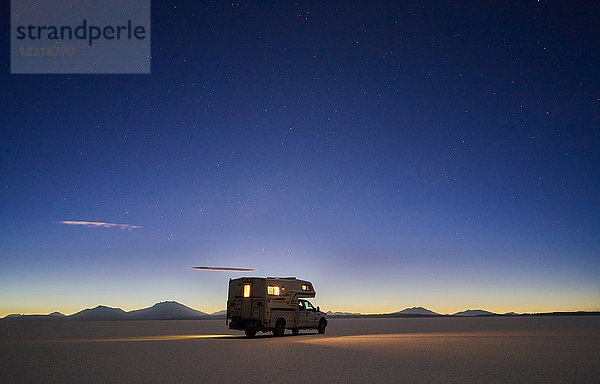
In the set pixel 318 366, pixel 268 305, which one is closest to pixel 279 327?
pixel 268 305

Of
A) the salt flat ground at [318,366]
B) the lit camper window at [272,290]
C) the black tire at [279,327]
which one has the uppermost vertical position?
the lit camper window at [272,290]

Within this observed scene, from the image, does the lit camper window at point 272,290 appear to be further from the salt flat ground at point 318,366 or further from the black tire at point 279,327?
the salt flat ground at point 318,366

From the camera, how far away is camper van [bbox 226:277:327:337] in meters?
30.2

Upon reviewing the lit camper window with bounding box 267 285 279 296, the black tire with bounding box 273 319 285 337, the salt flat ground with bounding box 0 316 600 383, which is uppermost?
the lit camper window with bounding box 267 285 279 296

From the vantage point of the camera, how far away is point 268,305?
3020 centimetres

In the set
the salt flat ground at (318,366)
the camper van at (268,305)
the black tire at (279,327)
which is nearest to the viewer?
the salt flat ground at (318,366)

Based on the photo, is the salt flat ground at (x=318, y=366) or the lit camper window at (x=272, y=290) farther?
the lit camper window at (x=272, y=290)

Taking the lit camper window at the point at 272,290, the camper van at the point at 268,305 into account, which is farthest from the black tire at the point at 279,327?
the lit camper window at the point at 272,290

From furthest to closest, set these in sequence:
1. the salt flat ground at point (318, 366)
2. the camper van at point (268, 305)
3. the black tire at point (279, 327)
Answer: the black tire at point (279, 327)
the camper van at point (268, 305)
the salt flat ground at point (318, 366)

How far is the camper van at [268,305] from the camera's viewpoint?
3022cm

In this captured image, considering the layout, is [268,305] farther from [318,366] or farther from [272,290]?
[318,366]

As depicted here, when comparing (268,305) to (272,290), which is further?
(272,290)

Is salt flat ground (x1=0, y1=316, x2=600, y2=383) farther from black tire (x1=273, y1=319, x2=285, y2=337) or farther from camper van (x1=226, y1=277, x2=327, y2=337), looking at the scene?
black tire (x1=273, y1=319, x2=285, y2=337)

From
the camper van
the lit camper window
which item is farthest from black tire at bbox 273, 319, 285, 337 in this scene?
the lit camper window
